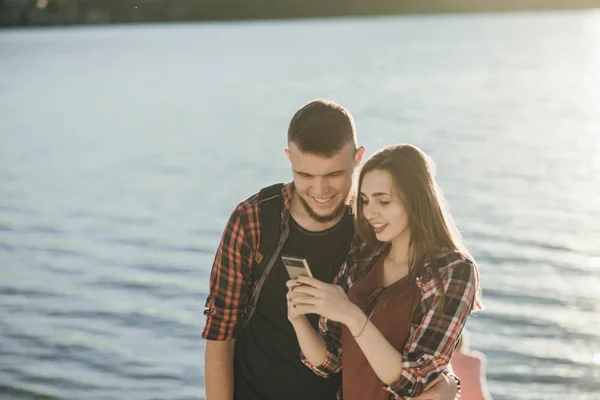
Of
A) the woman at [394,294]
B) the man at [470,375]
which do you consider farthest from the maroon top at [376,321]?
the man at [470,375]

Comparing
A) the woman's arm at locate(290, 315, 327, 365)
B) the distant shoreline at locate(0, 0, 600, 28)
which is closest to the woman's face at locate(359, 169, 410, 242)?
the woman's arm at locate(290, 315, 327, 365)

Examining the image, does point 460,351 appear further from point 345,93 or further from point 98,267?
point 345,93

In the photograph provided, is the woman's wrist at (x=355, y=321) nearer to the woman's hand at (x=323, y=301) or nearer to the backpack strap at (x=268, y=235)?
the woman's hand at (x=323, y=301)

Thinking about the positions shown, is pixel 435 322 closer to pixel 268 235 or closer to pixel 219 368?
pixel 268 235

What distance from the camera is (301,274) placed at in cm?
287

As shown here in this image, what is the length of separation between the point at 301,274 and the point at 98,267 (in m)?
7.12

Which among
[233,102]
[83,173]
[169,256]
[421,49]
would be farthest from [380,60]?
[169,256]

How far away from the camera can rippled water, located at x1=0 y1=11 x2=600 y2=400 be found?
291 inches

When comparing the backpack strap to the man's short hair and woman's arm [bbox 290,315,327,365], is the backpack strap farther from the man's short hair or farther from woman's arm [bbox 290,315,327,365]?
woman's arm [bbox 290,315,327,365]

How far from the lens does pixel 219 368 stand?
340 cm

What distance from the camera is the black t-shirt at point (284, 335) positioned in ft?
10.8

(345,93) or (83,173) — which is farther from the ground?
(345,93)

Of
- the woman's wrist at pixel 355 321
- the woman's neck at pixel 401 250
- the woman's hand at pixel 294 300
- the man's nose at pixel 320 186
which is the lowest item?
the woman's wrist at pixel 355 321

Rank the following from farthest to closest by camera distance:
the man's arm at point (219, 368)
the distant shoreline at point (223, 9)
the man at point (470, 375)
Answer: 1. the distant shoreline at point (223, 9)
2. the man at point (470, 375)
3. the man's arm at point (219, 368)
